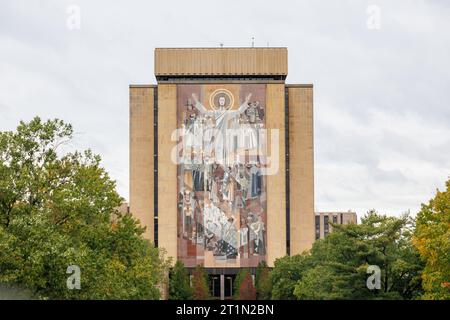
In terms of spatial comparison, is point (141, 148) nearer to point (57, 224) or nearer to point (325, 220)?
point (57, 224)

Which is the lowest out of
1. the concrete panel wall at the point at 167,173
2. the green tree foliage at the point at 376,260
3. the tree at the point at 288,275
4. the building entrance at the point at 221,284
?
the building entrance at the point at 221,284

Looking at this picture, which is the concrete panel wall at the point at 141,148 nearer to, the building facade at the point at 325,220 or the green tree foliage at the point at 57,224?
the green tree foliage at the point at 57,224

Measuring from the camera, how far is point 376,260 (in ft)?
131

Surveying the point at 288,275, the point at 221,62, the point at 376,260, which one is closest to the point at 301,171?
the point at 221,62

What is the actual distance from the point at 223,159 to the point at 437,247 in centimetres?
6247

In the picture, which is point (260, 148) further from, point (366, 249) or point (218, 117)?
point (366, 249)

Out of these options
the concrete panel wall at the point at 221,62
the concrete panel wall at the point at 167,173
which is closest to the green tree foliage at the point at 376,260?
the concrete panel wall at the point at 167,173

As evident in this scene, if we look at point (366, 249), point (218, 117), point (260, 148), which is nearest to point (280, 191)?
point (260, 148)

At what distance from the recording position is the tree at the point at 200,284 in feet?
279

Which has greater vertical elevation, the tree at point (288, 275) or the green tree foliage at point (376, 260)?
the green tree foliage at point (376, 260)

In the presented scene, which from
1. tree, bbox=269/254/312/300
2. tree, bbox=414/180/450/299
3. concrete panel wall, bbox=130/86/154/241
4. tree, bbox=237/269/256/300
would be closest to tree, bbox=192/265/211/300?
tree, bbox=237/269/256/300

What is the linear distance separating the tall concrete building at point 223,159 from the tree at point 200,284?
358 centimetres
